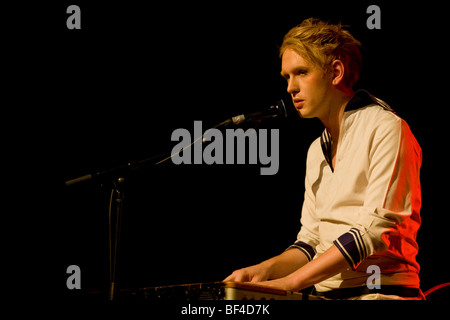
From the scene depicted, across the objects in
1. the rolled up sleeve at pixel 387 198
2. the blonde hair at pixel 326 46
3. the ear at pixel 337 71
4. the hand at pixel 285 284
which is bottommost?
the hand at pixel 285 284

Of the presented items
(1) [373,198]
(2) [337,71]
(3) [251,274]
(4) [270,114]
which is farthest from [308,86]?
(3) [251,274]

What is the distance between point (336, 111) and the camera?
8.08 feet

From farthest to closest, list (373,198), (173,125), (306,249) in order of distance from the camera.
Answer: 1. (173,125)
2. (306,249)
3. (373,198)

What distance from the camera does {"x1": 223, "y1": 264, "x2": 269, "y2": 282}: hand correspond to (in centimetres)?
232

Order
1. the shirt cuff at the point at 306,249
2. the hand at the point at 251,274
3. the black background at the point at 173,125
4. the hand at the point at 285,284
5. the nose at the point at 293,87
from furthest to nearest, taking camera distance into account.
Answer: the black background at the point at 173,125 → the shirt cuff at the point at 306,249 → the nose at the point at 293,87 → the hand at the point at 251,274 → the hand at the point at 285,284

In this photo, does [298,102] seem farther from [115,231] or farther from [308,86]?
[115,231]

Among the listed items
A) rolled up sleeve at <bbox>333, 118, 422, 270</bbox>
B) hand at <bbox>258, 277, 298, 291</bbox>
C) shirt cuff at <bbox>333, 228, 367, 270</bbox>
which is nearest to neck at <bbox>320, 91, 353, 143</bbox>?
rolled up sleeve at <bbox>333, 118, 422, 270</bbox>

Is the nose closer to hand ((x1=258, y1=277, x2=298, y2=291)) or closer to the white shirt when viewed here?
the white shirt

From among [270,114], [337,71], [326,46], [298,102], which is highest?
[326,46]

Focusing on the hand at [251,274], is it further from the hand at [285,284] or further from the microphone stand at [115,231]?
the microphone stand at [115,231]

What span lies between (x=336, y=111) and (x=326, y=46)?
343mm

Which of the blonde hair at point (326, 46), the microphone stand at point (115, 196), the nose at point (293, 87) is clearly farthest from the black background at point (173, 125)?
the microphone stand at point (115, 196)

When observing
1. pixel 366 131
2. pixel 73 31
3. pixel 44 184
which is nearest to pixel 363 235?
pixel 366 131

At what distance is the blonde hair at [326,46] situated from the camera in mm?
2404
